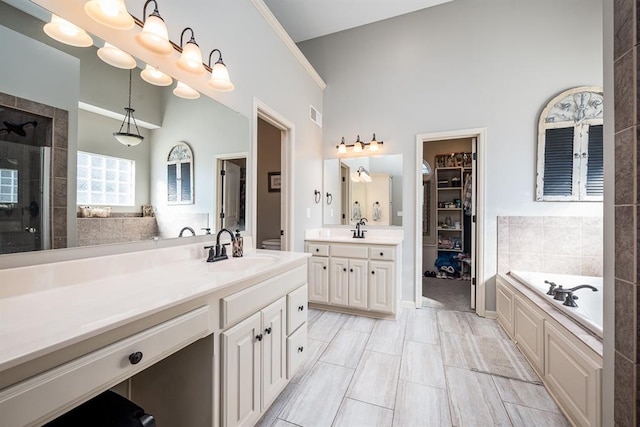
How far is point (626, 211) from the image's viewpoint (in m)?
Result: 0.85

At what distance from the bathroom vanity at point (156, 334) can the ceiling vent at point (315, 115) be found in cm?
222

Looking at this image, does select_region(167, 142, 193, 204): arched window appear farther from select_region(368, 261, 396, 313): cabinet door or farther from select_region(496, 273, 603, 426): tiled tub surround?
select_region(496, 273, 603, 426): tiled tub surround

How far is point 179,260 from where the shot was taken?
1.55 metres

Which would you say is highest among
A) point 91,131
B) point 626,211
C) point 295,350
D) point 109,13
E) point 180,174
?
point 109,13

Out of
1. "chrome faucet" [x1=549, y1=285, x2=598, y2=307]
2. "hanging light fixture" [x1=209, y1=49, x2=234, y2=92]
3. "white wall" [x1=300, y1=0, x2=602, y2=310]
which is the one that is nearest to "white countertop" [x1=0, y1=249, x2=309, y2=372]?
"hanging light fixture" [x1=209, y1=49, x2=234, y2=92]

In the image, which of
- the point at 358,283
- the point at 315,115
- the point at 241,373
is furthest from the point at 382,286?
the point at 315,115

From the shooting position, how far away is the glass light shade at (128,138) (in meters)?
1.30

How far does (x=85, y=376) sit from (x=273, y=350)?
0.94 m

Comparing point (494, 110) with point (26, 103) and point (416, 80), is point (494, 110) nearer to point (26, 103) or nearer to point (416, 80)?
point (416, 80)

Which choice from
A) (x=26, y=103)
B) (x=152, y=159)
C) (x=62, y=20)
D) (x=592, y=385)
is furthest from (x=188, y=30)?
(x=592, y=385)

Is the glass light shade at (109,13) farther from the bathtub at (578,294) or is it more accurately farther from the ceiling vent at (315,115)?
the bathtub at (578,294)

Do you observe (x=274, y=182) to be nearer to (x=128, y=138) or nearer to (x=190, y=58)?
(x=190, y=58)

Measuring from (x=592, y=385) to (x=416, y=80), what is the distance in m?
3.18

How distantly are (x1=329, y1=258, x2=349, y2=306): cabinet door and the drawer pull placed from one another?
91.8 inches
